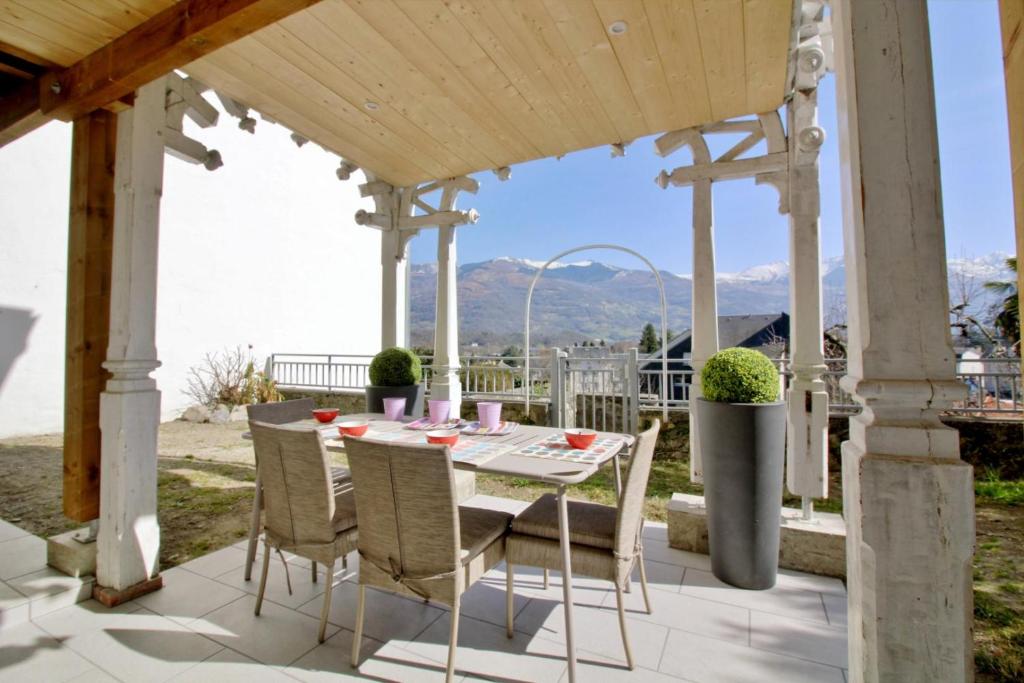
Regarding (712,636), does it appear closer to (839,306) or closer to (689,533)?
(689,533)

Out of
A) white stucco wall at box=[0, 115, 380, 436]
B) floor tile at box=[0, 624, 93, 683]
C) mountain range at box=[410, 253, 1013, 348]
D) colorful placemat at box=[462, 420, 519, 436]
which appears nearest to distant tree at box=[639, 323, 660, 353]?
mountain range at box=[410, 253, 1013, 348]

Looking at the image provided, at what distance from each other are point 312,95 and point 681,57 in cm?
208

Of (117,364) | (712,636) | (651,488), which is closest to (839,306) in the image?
(651,488)

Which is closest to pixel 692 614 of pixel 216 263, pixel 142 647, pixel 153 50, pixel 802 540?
pixel 802 540

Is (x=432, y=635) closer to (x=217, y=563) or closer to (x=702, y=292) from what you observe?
(x=217, y=563)

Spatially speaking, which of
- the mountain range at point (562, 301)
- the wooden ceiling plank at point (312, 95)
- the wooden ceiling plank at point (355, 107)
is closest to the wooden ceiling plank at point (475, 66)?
the wooden ceiling plank at point (355, 107)

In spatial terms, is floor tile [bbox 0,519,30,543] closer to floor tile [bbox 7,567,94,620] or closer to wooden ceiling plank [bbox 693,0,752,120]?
floor tile [bbox 7,567,94,620]

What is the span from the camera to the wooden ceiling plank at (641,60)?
1998 millimetres

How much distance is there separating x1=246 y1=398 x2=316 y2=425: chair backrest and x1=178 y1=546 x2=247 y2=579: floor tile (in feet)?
2.55

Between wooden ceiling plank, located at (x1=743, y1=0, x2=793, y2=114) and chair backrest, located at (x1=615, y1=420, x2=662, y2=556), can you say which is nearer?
chair backrest, located at (x1=615, y1=420, x2=662, y2=556)

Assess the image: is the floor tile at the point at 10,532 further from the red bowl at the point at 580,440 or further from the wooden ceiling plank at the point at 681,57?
the wooden ceiling plank at the point at 681,57

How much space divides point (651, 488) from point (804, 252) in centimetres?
230

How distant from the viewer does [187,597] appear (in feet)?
7.02

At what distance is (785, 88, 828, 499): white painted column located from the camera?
8.40ft
